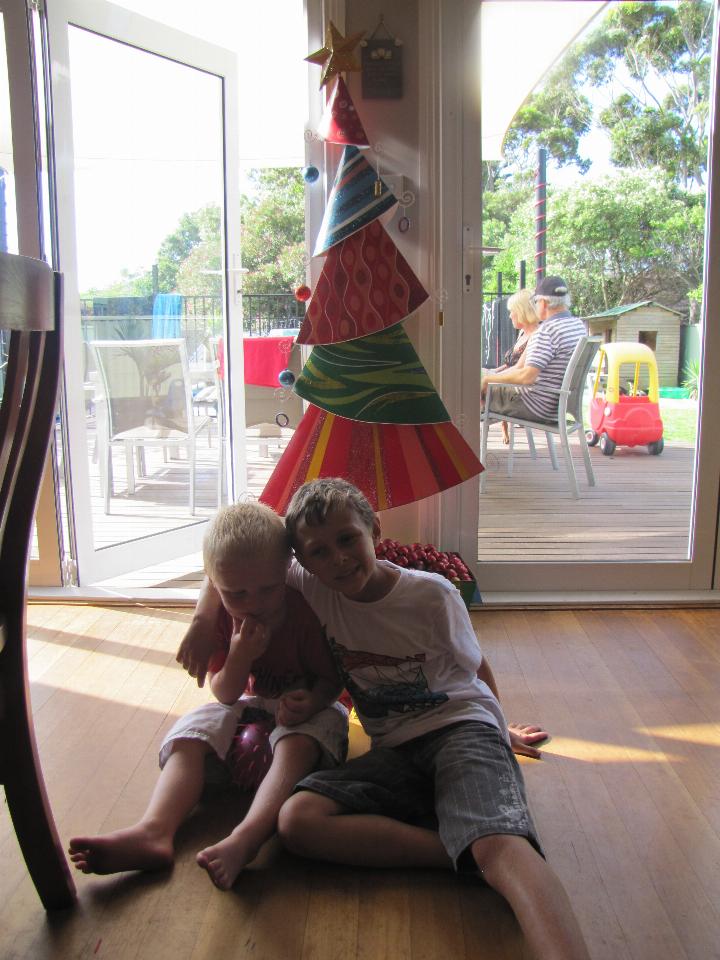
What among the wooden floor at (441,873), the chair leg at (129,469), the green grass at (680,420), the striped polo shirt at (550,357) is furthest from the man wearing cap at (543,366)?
the chair leg at (129,469)

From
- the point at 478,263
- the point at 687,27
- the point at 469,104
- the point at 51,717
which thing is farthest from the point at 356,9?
the point at 51,717

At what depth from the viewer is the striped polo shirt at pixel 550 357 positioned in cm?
297

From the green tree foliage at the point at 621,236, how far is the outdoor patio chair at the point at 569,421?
24 centimetres

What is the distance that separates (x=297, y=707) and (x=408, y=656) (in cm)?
23

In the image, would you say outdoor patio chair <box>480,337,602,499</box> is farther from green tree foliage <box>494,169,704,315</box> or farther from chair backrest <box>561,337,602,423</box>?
green tree foliage <box>494,169,704,315</box>

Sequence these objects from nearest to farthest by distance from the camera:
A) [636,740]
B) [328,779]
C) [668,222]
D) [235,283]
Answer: [328,779], [636,740], [668,222], [235,283]

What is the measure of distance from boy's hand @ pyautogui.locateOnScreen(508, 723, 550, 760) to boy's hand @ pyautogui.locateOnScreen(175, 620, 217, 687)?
2.18 feet

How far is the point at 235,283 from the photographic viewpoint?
3402 mm

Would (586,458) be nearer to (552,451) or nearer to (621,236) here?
(552,451)

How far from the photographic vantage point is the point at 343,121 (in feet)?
8.32

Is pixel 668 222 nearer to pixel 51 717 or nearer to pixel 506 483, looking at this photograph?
pixel 506 483

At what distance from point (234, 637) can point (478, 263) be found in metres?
1.71

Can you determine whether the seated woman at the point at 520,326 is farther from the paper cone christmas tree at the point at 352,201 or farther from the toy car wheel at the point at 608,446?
the paper cone christmas tree at the point at 352,201

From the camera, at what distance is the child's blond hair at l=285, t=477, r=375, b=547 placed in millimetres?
1536
